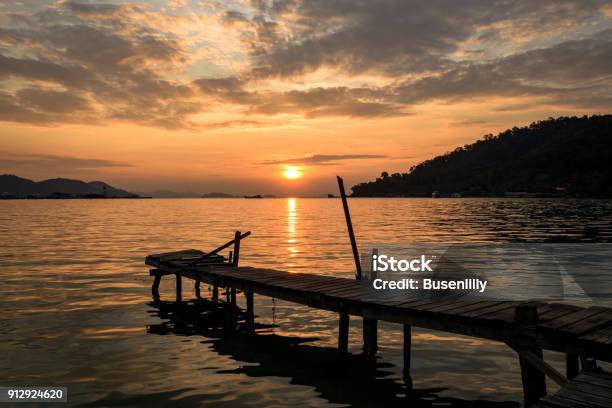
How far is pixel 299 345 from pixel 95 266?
2134cm

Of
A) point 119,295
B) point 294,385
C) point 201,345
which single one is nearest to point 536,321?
point 294,385

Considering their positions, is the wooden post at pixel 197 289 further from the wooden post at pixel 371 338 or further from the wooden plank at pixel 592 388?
the wooden plank at pixel 592 388

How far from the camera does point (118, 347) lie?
50.0ft

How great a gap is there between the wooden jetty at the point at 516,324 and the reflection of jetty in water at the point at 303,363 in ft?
2.68

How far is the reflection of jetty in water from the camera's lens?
459 inches

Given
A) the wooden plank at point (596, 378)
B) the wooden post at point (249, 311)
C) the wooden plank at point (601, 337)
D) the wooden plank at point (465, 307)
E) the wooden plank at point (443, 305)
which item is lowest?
the wooden post at point (249, 311)

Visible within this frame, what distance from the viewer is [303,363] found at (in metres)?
14.1

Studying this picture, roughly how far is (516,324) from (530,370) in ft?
3.25

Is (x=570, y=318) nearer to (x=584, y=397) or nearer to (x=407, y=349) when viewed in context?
(x=584, y=397)

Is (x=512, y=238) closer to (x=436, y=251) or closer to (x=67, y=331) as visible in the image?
(x=436, y=251)

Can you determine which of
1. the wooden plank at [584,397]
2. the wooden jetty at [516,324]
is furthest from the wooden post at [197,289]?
the wooden plank at [584,397]

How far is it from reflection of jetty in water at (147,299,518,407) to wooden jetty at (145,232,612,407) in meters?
0.82

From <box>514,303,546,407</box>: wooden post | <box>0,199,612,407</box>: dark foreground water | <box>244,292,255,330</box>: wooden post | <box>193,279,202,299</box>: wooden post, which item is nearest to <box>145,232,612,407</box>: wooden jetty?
<box>514,303,546,407</box>: wooden post

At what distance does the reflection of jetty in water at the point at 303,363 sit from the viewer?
1166 centimetres
